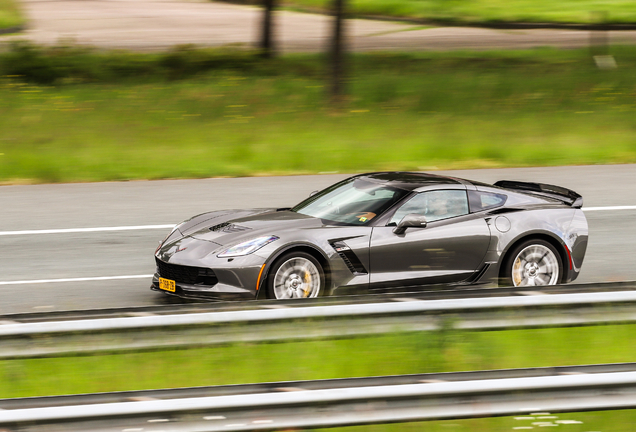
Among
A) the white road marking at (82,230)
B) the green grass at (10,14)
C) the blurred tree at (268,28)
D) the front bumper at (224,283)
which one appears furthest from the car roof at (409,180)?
the green grass at (10,14)

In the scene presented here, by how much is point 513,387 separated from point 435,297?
122 cm

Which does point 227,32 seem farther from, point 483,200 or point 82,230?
point 483,200

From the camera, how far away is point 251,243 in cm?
778

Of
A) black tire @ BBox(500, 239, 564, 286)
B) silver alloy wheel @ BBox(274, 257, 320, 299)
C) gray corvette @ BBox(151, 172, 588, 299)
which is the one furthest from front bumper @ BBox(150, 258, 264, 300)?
black tire @ BBox(500, 239, 564, 286)

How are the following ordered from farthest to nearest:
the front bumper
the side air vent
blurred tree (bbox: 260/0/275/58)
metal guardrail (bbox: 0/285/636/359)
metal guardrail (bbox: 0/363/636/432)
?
blurred tree (bbox: 260/0/275/58), the side air vent, the front bumper, metal guardrail (bbox: 0/285/636/359), metal guardrail (bbox: 0/363/636/432)

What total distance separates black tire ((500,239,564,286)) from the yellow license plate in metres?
3.15

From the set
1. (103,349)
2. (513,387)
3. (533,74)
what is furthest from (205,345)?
(533,74)

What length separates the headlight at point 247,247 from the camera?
7.71 m

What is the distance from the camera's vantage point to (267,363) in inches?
232

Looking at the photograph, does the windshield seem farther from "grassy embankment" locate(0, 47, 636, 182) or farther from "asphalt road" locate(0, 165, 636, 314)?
"grassy embankment" locate(0, 47, 636, 182)

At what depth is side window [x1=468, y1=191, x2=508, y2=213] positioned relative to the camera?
854cm

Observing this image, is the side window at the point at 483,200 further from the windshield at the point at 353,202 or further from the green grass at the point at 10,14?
the green grass at the point at 10,14

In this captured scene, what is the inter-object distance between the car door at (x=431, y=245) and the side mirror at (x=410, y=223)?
5 centimetres

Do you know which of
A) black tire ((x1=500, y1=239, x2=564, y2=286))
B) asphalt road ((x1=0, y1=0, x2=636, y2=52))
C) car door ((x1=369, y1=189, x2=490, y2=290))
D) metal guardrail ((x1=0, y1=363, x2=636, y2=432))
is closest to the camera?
metal guardrail ((x1=0, y1=363, x2=636, y2=432))
